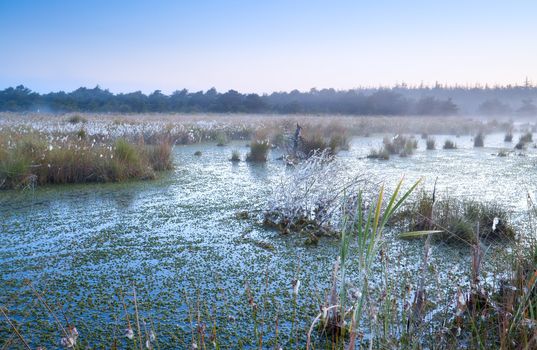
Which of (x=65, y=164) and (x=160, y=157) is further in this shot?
(x=160, y=157)

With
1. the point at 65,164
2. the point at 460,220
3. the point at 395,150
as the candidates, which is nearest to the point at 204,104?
the point at 395,150

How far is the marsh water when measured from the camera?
242 centimetres

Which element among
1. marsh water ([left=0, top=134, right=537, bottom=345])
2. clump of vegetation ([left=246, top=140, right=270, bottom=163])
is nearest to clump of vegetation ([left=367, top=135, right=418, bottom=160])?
clump of vegetation ([left=246, top=140, right=270, bottom=163])

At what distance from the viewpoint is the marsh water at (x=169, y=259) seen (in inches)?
95.3

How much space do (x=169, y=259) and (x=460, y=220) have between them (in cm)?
251

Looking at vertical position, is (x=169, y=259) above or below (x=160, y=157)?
below

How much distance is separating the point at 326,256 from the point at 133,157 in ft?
14.0

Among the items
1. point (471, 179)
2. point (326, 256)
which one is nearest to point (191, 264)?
point (326, 256)

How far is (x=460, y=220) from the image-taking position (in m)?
4.01

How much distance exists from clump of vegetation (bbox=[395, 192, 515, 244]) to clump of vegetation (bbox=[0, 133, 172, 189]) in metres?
3.99

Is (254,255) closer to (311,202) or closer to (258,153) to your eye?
(311,202)

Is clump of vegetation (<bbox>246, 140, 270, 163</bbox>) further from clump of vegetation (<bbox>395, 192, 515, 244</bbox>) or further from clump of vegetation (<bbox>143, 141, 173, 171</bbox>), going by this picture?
clump of vegetation (<bbox>395, 192, 515, 244</bbox>)

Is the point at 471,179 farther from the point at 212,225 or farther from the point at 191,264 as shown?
the point at 191,264

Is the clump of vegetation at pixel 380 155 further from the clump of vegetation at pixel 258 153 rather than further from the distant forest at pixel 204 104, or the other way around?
the distant forest at pixel 204 104
